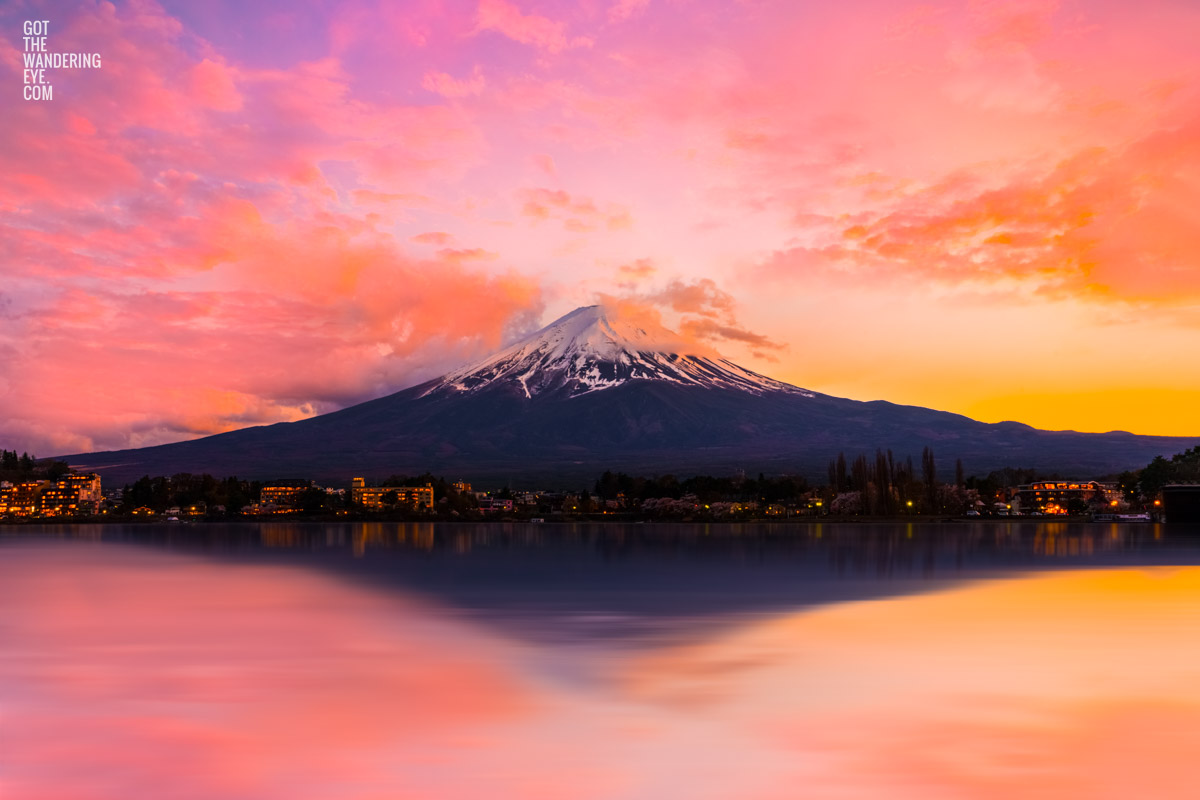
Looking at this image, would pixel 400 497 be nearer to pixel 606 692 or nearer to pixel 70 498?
pixel 70 498

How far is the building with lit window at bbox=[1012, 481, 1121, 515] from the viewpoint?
468 feet

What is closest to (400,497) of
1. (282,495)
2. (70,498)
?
(282,495)

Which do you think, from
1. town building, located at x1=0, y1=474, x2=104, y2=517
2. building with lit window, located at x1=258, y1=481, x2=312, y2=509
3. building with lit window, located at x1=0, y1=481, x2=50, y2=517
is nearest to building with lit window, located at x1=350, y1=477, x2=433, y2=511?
building with lit window, located at x1=258, y1=481, x2=312, y2=509

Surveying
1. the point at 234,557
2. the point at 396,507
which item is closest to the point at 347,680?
the point at 234,557

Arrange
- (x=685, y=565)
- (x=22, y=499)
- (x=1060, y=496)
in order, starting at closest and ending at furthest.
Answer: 1. (x=685, y=565)
2. (x=1060, y=496)
3. (x=22, y=499)

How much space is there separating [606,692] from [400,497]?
485ft

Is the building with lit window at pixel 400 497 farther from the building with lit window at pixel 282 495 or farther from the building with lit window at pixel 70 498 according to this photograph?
the building with lit window at pixel 70 498

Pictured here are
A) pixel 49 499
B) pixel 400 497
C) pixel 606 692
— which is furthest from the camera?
pixel 49 499

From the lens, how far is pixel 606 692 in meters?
15.5

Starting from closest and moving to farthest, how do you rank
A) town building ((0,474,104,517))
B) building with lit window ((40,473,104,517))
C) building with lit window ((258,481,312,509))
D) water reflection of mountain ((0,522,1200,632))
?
water reflection of mountain ((0,522,1200,632)) < building with lit window ((258,481,312,509)) < town building ((0,474,104,517)) < building with lit window ((40,473,104,517))

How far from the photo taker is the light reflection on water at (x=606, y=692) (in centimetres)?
1093

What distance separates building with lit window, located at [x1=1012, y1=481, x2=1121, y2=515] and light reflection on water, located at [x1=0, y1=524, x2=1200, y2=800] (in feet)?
381

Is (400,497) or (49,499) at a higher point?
(400,497)

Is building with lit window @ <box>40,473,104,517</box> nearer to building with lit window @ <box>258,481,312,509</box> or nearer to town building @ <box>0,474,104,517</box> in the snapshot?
town building @ <box>0,474,104,517</box>
